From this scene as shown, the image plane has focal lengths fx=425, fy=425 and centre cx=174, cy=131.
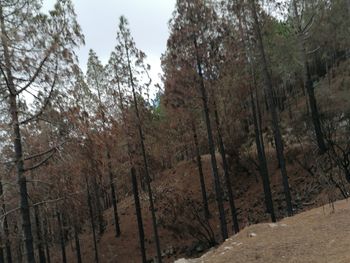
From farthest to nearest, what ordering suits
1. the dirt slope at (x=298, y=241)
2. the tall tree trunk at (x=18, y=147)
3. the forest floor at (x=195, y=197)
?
the forest floor at (x=195, y=197), the tall tree trunk at (x=18, y=147), the dirt slope at (x=298, y=241)

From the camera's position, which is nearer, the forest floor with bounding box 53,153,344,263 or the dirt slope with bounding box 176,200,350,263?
the dirt slope with bounding box 176,200,350,263

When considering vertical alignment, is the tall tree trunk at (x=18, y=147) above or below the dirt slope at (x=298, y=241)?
above

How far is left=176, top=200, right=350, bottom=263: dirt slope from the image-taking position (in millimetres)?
7945

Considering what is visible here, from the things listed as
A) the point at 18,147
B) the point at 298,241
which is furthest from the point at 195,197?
the point at 18,147

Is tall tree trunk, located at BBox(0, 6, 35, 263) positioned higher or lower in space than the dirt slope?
higher

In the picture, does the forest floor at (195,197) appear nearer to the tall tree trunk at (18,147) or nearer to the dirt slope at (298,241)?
the dirt slope at (298,241)

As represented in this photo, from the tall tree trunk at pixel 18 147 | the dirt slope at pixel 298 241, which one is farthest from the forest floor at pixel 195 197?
the tall tree trunk at pixel 18 147


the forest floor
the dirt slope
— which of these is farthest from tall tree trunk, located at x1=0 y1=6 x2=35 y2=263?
the forest floor

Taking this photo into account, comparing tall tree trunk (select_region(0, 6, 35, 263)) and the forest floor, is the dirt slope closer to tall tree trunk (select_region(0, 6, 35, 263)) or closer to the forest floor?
tall tree trunk (select_region(0, 6, 35, 263))

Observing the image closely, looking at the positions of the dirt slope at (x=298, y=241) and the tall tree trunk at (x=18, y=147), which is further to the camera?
the tall tree trunk at (x=18, y=147)

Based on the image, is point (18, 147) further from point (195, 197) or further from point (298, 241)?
point (195, 197)

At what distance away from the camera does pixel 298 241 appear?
9.05 metres

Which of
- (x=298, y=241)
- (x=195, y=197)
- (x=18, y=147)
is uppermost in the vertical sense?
(x=18, y=147)

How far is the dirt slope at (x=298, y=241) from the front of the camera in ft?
26.1
